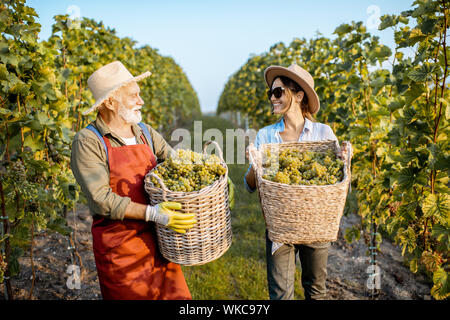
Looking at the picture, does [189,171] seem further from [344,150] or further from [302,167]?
[344,150]

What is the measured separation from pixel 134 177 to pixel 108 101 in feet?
1.64

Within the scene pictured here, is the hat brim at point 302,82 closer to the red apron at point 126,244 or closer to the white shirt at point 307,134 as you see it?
the white shirt at point 307,134

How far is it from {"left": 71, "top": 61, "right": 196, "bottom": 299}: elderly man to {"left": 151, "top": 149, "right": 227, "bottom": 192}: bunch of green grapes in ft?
0.45

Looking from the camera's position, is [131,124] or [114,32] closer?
[131,124]

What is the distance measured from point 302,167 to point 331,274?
6.71 ft

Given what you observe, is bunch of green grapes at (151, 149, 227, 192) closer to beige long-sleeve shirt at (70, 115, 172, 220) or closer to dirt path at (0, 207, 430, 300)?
beige long-sleeve shirt at (70, 115, 172, 220)

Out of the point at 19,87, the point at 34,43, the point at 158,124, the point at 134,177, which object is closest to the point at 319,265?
the point at 134,177

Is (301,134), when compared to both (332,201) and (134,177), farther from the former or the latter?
(134,177)

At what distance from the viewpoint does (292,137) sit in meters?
2.30

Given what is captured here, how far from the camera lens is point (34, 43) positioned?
226 centimetres

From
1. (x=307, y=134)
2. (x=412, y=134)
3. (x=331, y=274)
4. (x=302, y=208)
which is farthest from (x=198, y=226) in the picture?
(x=331, y=274)

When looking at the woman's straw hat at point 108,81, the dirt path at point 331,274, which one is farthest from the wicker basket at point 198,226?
the dirt path at point 331,274

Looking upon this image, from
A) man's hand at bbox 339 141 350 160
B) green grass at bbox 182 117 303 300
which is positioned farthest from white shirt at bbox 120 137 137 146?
green grass at bbox 182 117 303 300

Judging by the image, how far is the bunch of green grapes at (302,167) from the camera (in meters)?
1.66
